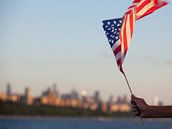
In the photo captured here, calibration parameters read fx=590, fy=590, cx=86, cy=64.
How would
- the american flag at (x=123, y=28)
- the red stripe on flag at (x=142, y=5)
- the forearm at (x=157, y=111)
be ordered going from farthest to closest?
1. the american flag at (x=123, y=28)
2. the red stripe on flag at (x=142, y=5)
3. the forearm at (x=157, y=111)

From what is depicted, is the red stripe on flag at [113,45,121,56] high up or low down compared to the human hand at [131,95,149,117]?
up

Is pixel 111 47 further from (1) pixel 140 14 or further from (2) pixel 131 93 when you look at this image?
(2) pixel 131 93

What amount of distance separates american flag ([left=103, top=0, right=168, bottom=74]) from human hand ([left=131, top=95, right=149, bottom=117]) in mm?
1042

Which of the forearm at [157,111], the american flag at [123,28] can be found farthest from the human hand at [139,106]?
the american flag at [123,28]

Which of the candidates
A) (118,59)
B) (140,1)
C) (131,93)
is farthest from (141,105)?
(140,1)

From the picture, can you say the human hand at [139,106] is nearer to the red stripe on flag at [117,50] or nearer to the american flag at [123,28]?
the american flag at [123,28]

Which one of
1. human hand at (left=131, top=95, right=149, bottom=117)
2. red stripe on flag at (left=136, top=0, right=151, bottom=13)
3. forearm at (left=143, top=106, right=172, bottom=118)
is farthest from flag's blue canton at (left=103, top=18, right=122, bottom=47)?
forearm at (left=143, top=106, right=172, bottom=118)

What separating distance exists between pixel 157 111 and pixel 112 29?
1.71m

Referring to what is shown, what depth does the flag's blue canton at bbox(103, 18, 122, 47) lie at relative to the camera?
8445mm

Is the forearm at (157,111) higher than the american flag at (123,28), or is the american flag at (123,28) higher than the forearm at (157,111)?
the american flag at (123,28)

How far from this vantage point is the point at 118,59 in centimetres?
841

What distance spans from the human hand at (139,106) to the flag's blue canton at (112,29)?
4.37ft

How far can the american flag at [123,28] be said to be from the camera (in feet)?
27.5

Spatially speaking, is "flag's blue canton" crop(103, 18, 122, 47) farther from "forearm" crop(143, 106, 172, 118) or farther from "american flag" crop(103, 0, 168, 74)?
"forearm" crop(143, 106, 172, 118)
